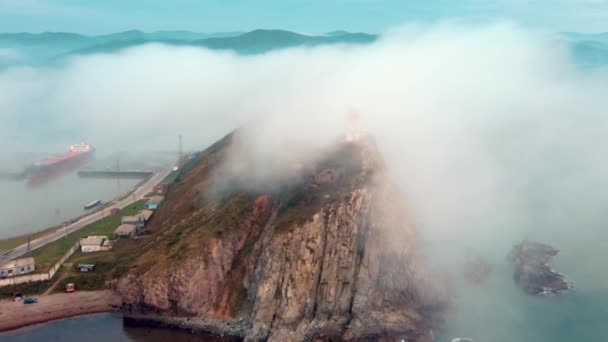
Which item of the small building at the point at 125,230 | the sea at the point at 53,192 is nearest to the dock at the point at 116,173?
the sea at the point at 53,192

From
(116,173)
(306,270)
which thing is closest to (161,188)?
(116,173)

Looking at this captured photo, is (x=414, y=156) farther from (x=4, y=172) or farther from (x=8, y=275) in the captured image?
(x=4, y=172)

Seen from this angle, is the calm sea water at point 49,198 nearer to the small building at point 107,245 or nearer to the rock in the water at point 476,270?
the small building at point 107,245

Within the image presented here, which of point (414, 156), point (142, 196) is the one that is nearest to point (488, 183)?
point (414, 156)

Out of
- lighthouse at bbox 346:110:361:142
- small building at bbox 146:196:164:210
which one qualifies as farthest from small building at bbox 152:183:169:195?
lighthouse at bbox 346:110:361:142

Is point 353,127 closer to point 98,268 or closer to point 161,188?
point 98,268
